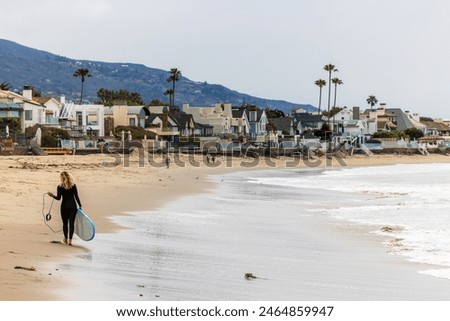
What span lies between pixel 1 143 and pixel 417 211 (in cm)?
3312

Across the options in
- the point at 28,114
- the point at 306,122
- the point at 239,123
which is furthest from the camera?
the point at 306,122

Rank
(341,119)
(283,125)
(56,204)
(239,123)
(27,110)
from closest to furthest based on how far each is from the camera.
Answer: (56,204), (27,110), (239,123), (283,125), (341,119)

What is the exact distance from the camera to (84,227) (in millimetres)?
13258

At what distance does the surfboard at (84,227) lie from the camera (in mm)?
13156

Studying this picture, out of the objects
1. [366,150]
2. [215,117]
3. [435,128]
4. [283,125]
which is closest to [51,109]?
[215,117]

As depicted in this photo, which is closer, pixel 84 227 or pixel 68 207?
pixel 68 207

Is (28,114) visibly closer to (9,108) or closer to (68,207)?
(9,108)

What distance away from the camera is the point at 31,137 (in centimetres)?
5553

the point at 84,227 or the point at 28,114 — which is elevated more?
the point at 28,114

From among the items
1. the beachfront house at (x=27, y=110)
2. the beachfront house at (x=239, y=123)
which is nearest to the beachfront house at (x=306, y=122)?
the beachfront house at (x=239, y=123)

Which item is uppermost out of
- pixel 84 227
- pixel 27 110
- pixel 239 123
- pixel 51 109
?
pixel 51 109

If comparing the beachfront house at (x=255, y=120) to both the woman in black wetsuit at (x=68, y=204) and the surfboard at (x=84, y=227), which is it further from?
the woman in black wetsuit at (x=68, y=204)

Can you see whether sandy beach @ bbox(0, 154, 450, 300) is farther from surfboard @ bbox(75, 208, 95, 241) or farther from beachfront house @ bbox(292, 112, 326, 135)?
beachfront house @ bbox(292, 112, 326, 135)

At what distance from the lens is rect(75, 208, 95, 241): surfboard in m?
13.2
